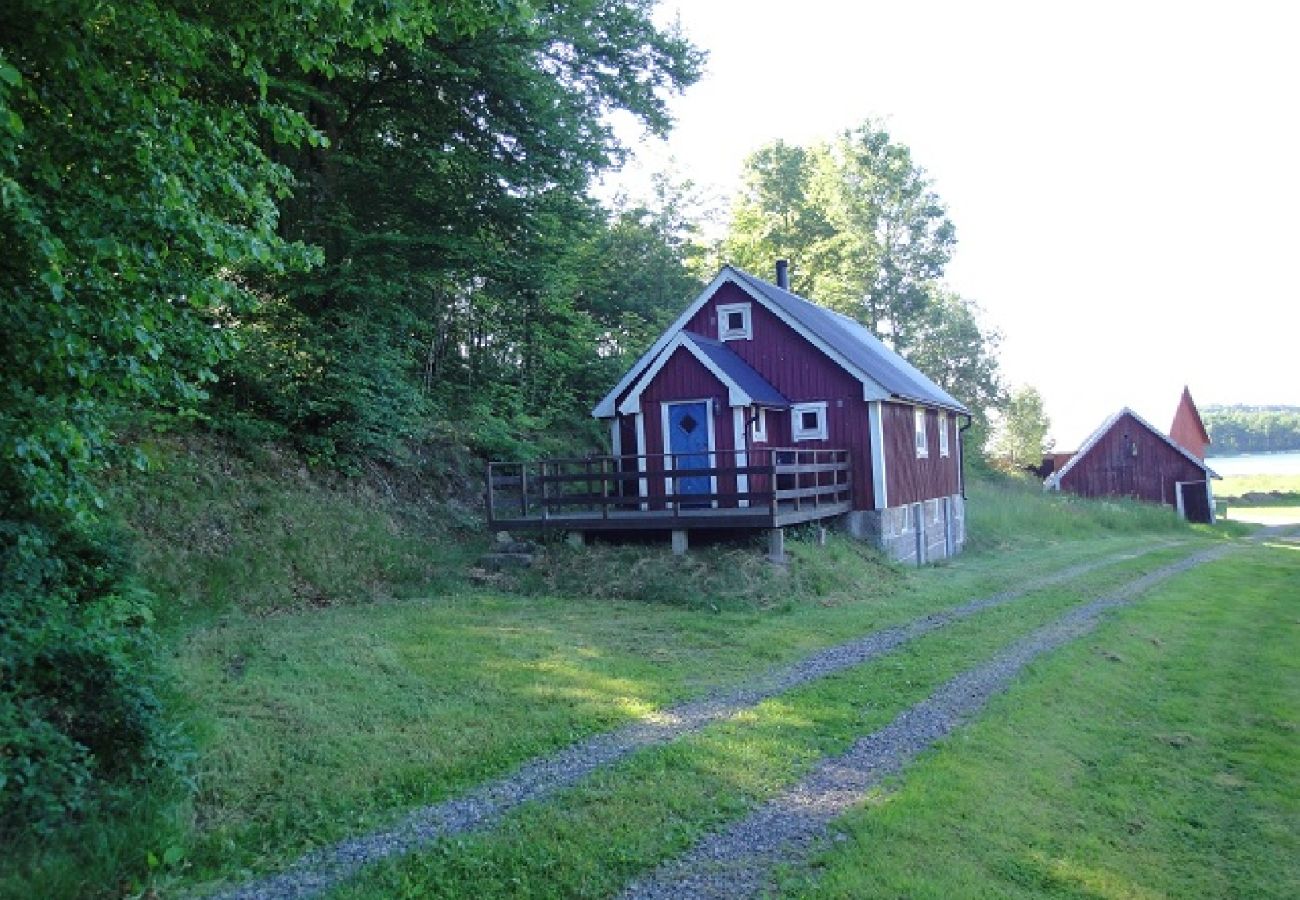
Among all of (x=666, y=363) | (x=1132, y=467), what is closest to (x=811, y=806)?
(x=666, y=363)

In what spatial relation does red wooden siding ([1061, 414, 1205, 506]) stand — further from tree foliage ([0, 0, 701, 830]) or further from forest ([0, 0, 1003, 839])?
tree foliage ([0, 0, 701, 830])

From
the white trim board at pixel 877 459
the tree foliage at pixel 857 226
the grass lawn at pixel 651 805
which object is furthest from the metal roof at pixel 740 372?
the tree foliage at pixel 857 226

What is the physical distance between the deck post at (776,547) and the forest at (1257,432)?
105196 millimetres

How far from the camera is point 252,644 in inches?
360

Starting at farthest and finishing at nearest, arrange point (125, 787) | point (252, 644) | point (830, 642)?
point (830, 642) < point (252, 644) < point (125, 787)

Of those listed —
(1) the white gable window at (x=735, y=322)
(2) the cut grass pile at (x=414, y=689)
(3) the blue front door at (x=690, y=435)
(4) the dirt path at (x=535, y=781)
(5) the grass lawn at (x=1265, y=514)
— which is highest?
(1) the white gable window at (x=735, y=322)

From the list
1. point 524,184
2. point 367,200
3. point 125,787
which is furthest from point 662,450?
point 125,787

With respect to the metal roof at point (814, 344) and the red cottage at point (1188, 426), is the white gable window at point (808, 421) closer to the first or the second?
the metal roof at point (814, 344)

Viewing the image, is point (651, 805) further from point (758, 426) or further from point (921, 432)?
point (921, 432)

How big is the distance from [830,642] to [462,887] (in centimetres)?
738

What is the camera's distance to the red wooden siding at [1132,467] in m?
40.9

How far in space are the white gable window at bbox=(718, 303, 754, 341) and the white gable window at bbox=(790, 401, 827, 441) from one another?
6.91 ft

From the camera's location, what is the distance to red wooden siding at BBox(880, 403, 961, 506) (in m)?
20.0

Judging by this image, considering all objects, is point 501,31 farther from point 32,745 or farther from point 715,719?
point 32,745
